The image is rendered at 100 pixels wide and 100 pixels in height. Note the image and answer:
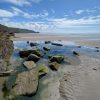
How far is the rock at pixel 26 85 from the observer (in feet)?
46.7

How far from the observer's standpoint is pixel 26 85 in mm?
15492

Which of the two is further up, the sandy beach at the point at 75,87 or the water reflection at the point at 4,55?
the sandy beach at the point at 75,87

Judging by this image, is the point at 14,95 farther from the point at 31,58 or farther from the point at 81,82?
the point at 31,58

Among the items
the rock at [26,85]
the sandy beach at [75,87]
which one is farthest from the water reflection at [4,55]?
the sandy beach at [75,87]

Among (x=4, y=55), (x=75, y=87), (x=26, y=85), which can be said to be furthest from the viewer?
(x=4, y=55)

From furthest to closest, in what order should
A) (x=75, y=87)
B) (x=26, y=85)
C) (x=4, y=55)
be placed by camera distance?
(x=4, y=55), (x=75, y=87), (x=26, y=85)

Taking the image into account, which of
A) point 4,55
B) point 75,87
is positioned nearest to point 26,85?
point 75,87

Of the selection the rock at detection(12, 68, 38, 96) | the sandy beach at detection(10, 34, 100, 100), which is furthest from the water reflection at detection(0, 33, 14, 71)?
the sandy beach at detection(10, 34, 100, 100)

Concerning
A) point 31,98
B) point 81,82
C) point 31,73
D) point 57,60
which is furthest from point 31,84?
point 57,60

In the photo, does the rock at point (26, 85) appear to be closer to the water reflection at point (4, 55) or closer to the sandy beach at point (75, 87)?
the sandy beach at point (75, 87)

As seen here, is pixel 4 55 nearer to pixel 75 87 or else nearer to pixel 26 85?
pixel 26 85

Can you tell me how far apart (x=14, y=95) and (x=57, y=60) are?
13.9 metres

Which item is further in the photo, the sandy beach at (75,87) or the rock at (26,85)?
the rock at (26,85)

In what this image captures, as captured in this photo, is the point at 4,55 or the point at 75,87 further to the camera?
the point at 4,55
